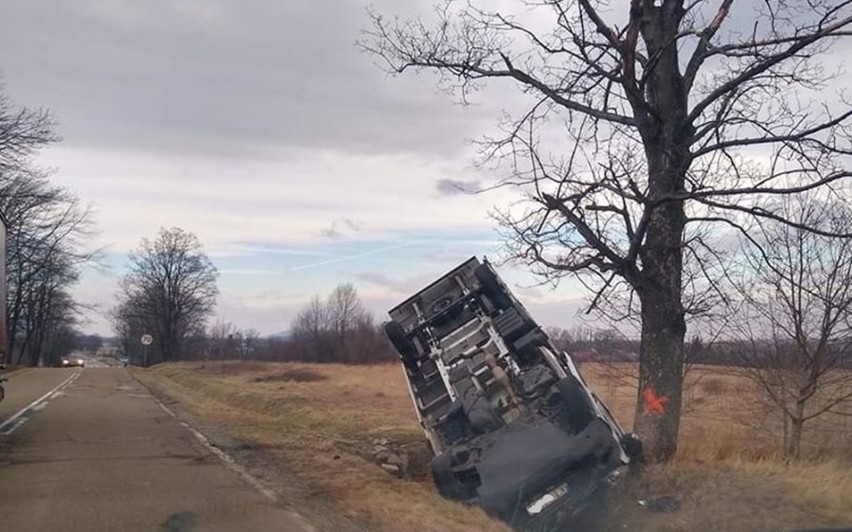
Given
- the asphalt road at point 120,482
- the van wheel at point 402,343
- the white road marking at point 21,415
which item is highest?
the van wheel at point 402,343

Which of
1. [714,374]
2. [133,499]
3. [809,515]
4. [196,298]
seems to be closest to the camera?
[809,515]

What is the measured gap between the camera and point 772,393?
1338cm

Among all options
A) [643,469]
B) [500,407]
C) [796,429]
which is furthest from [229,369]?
[643,469]

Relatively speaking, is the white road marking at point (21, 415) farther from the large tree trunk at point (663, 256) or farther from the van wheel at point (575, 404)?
the large tree trunk at point (663, 256)

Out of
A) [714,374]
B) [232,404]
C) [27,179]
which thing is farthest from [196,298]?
[714,374]

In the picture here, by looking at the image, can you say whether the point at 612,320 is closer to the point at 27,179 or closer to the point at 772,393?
the point at 772,393

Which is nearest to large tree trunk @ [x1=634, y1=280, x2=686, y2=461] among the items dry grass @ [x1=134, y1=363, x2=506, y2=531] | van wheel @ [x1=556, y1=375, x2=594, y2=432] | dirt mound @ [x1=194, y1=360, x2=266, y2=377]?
van wheel @ [x1=556, y1=375, x2=594, y2=432]

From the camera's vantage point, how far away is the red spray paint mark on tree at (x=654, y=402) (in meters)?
11.6

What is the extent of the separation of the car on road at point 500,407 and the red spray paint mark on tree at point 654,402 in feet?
3.67

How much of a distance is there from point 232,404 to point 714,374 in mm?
16151

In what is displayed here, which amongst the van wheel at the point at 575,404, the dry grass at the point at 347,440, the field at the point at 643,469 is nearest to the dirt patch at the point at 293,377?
the dry grass at the point at 347,440

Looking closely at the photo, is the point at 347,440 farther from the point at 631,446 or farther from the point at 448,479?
the point at 631,446

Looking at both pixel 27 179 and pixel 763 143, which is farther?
pixel 27 179

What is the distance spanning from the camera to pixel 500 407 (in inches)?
425
